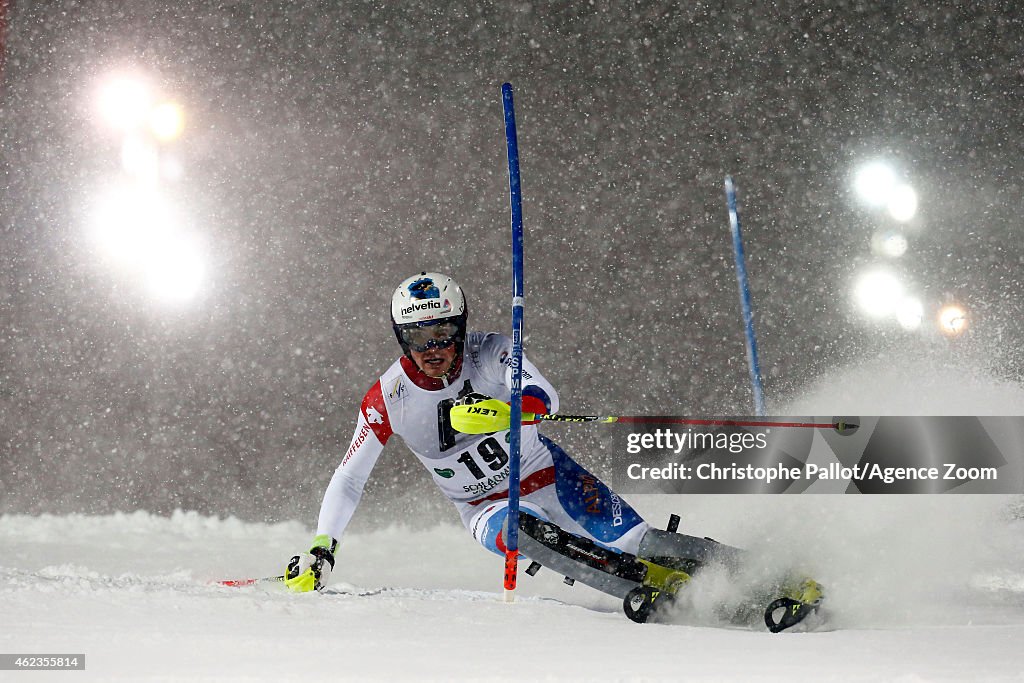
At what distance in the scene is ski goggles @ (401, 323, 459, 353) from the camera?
473 centimetres

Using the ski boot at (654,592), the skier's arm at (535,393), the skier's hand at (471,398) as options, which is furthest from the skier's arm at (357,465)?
the ski boot at (654,592)

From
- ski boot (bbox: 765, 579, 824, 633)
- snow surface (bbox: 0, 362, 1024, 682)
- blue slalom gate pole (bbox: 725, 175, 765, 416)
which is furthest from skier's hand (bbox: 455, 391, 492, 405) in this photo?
blue slalom gate pole (bbox: 725, 175, 765, 416)

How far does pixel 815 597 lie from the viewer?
14.3 feet

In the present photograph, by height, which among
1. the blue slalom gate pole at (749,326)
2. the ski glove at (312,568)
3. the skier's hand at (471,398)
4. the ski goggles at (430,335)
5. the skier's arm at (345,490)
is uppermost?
the blue slalom gate pole at (749,326)

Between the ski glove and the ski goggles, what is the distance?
1096 mm

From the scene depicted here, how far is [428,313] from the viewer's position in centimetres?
470

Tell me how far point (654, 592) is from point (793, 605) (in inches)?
24.2

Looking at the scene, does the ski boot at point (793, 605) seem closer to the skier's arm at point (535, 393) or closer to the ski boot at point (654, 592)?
the ski boot at point (654, 592)

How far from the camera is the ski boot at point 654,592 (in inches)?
167

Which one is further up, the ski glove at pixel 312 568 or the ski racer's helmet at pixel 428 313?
the ski racer's helmet at pixel 428 313

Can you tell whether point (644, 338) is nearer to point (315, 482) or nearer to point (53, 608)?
point (315, 482)

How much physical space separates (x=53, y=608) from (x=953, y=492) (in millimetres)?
6697

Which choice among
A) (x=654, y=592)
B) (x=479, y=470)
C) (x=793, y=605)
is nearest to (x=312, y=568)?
(x=479, y=470)

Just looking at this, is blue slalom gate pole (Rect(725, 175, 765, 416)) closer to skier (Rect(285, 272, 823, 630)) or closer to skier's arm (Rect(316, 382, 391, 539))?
skier (Rect(285, 272, 823, 630))
